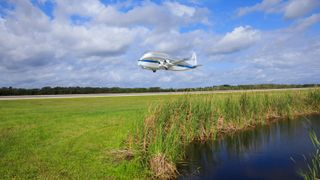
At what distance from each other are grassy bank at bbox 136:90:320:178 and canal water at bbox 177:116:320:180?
0.76 metres

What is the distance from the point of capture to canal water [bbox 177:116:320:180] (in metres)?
12.2

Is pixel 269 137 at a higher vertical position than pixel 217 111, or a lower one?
lower

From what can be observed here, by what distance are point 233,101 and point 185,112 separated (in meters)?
6.10

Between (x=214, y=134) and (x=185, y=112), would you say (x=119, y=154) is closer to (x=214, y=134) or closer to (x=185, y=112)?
(x=185, y=112)

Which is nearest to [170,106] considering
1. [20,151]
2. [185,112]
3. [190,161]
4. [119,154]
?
[185,112]

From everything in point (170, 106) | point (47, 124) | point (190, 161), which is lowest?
point (190, 161)

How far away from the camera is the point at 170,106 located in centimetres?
1599

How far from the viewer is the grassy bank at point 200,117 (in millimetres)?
11438

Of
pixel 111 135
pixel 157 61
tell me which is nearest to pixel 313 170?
pixel 111 135

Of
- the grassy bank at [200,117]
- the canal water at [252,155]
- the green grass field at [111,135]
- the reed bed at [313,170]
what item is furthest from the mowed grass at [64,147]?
the reed bed at [313,170]

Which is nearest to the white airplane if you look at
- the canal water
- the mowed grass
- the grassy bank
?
the grassy bank

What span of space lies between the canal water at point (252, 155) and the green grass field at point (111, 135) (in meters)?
1.01

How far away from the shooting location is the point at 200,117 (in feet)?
57.7

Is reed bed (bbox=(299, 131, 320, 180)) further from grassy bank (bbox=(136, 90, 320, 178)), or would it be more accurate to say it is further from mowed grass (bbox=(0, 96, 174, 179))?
mowed grass (bbox=(0, 96, 174, 179))
